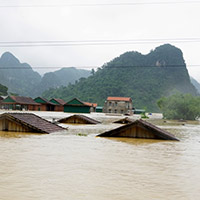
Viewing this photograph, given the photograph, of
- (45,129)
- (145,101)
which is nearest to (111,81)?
(145,101)

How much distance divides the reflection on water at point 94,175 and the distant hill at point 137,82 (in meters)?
94.9

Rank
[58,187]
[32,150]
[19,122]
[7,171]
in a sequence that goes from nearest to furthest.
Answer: [58,187] → [7,171] → [32,150] → [19,122]

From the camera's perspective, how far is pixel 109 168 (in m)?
7.06

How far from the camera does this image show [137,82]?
12344 cm

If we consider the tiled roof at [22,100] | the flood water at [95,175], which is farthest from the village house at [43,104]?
the flood water at [95,175]

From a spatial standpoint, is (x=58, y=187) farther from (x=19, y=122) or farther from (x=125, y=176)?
(x=19, y=122)

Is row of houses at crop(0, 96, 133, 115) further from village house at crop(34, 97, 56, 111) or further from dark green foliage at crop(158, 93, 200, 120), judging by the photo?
dark green foliage at crop(158, 93, 200, 120)

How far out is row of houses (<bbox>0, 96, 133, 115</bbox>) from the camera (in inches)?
2459

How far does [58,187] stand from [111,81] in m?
112

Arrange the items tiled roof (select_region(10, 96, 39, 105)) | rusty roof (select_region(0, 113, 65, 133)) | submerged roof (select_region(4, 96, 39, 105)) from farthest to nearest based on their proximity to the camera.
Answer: tiled roof (select_region(10, 96, 39, 105)), submerged roof (select_region(4, 96, 39, 105)), rusty roof (select_region(0, 113, 65, 133))

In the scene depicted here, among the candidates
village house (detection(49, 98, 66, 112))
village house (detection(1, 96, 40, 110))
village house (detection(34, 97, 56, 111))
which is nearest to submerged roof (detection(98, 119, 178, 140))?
village house (detection(1, 96, 40, 110))

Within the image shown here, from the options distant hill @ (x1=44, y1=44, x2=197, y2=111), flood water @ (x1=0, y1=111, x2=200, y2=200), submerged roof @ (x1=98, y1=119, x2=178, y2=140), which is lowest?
flood water @ (x1=0, y1=111, x2=200, y2=200)

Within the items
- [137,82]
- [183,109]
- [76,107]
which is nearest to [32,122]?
[183,109]

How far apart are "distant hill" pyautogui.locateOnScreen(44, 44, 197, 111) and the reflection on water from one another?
94.9m
